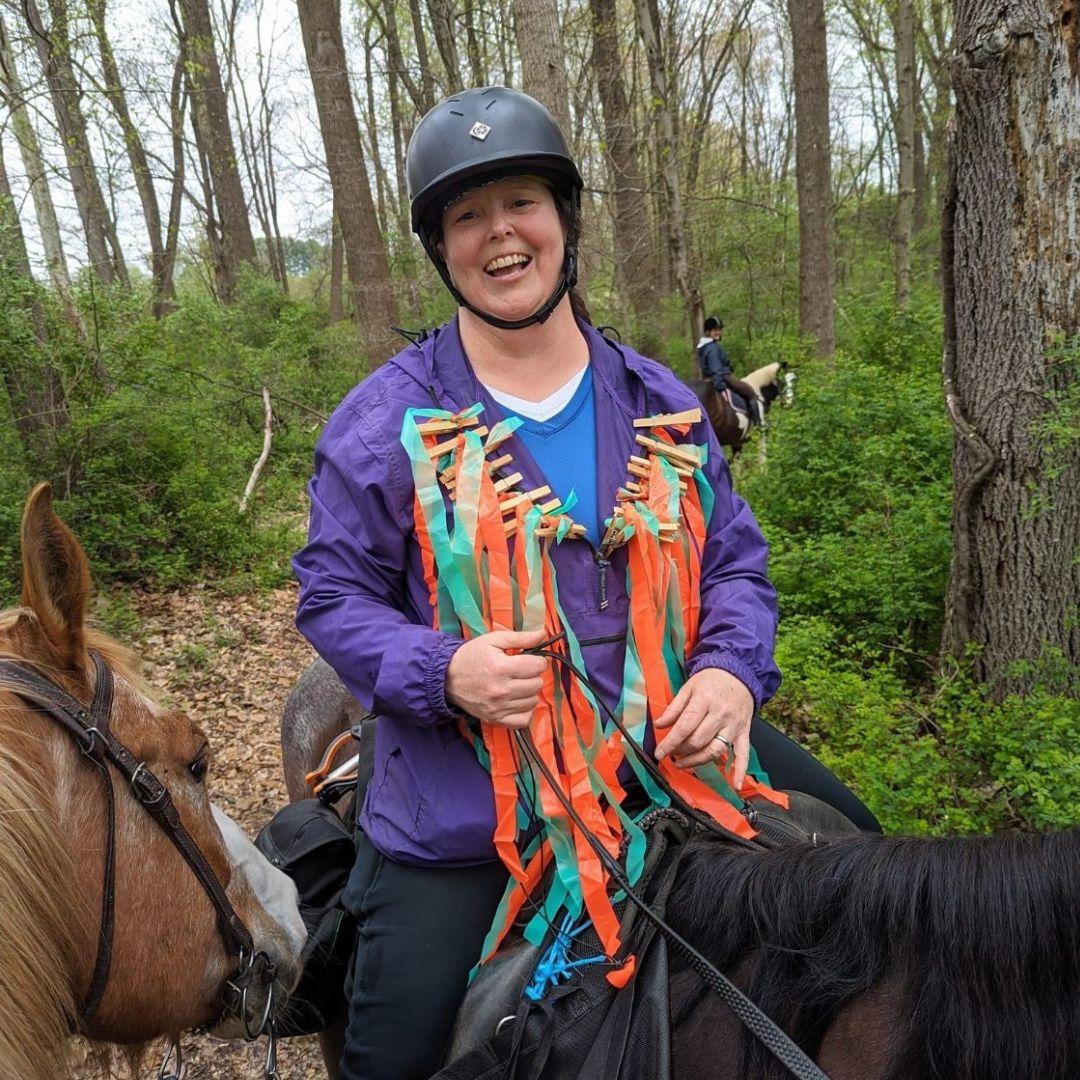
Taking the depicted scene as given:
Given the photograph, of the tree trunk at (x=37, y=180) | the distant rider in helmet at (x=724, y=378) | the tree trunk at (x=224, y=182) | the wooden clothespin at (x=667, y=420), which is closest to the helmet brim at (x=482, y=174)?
the wooden clothespin at (x=667, y=420)

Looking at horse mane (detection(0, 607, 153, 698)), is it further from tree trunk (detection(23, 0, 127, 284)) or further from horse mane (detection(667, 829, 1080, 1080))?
tree trunk (detection(23, 0, 127, 284))

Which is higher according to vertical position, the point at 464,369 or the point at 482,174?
the point at 482,174

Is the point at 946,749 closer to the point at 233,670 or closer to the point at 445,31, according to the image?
the point at 233,670

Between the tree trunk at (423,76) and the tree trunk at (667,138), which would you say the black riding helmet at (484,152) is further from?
the tree trunk at (423,76)

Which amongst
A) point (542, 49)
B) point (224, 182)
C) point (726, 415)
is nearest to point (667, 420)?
point (542, 49)

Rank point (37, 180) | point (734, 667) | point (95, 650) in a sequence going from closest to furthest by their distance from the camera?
point (95, 650)
point (734, 667)
point (37, 180)

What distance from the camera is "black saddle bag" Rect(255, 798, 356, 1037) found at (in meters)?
1.97

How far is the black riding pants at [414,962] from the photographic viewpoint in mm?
1646

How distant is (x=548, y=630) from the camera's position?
5.46 ft

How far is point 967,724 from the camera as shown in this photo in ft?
11.2

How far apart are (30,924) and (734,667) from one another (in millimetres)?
1332

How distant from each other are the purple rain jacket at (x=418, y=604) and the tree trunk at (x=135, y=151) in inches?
315

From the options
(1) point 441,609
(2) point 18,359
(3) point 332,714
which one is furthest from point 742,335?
(1) point 441,609

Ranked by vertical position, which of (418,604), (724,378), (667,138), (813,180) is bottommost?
(418,604)
